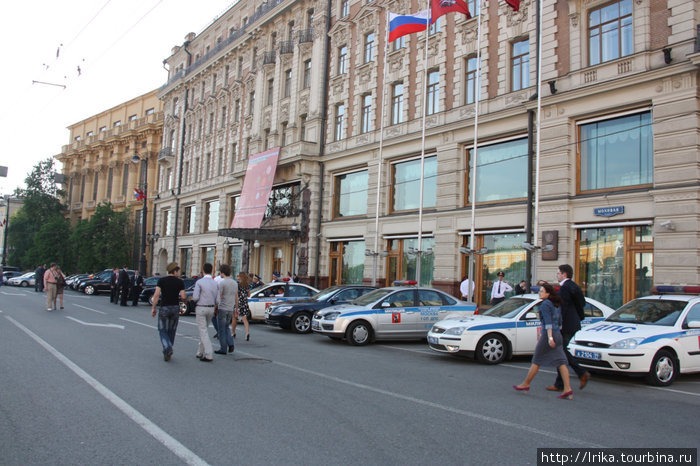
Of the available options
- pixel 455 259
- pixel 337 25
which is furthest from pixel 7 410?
pixel 337 25

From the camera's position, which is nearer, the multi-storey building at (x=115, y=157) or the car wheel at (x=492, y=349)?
the car wheel at (x=492, y=349)

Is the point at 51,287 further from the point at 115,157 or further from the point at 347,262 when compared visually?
the point at 115,157

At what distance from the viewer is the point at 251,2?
137 ft

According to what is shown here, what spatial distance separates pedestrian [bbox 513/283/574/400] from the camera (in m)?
8.20

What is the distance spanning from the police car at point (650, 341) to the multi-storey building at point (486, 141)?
20.5 feet

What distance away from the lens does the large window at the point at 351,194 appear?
95.7ft

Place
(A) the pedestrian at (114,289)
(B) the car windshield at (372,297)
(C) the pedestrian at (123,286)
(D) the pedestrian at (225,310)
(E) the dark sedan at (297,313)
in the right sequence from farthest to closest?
(A) the pedestrian at (114,289), (C) the pedestrian at (123,286), (E) the dark sedan at (297,313), (B) the car windshield at (372,297), (D) the pedestrian at (225,310)

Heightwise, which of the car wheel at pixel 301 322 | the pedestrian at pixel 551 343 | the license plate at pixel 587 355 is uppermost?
the pedestrian at pixel 551 343

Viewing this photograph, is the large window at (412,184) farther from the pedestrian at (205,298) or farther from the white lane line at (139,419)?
the white lane line at (139,419)

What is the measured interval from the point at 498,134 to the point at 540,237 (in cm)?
474

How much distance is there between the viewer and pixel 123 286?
26.1 m

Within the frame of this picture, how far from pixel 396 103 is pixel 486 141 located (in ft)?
20.8

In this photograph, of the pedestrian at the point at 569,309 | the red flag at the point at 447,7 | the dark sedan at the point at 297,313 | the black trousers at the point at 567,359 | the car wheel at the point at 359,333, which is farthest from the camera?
the red flag at the point at 447,7

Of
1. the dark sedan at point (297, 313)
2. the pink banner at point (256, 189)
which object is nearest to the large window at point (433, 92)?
the pink banner at point (256, 189)
